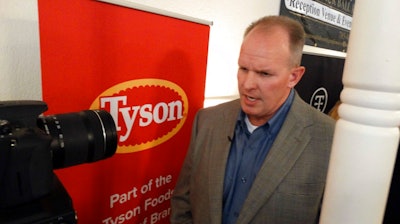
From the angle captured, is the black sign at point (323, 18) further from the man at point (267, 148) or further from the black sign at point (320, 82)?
the man at point (267, 148)

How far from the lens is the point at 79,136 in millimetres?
538

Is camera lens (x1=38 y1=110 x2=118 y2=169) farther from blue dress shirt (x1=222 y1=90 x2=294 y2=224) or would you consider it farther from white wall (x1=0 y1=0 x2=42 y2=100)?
blue dress shirt (x1=222 y1=90 x2=294 y2=224)

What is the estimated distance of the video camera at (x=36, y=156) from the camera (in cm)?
43

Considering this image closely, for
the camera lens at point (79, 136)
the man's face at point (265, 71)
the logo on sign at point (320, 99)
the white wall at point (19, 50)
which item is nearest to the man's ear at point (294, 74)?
the man's face at point (265, 71)

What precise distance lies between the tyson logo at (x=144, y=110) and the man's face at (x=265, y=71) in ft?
0.92

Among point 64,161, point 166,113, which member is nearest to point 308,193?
point 166,113

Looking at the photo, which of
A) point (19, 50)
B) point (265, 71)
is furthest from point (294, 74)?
point (19, 50)

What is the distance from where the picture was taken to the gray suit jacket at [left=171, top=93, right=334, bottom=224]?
82 centimetres

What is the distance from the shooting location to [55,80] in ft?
2.43

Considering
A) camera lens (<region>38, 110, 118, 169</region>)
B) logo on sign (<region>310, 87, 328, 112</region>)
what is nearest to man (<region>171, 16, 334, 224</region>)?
camera lens (<region>38, 110, 118, 169</region>)

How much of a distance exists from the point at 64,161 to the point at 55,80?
0.30m

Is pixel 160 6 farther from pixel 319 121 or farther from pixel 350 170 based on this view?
pixel 350 170

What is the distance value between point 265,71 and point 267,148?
0.24 metres

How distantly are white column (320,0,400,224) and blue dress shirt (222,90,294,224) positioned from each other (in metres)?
0.58
